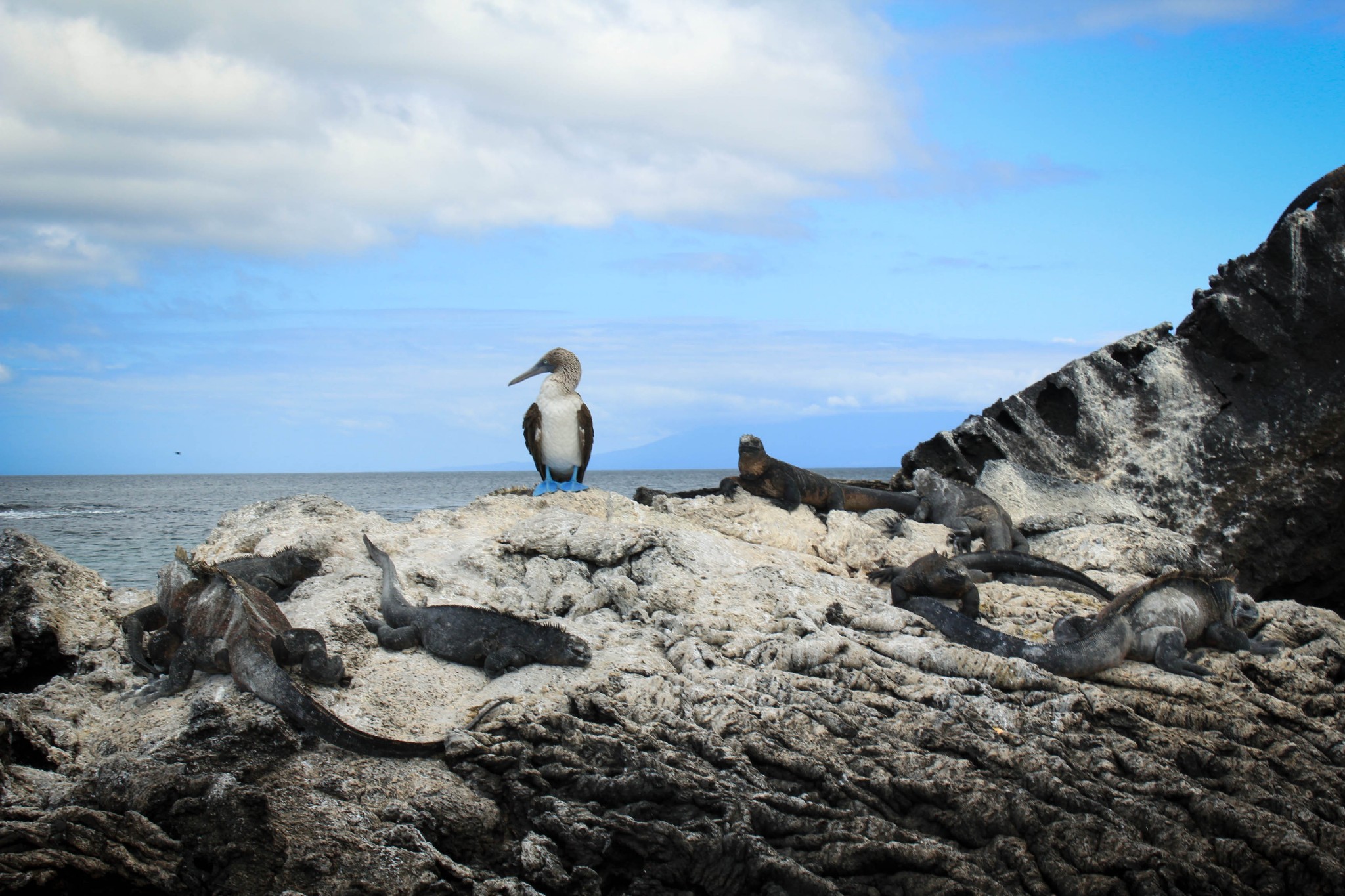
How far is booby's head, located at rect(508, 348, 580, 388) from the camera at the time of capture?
32.4 feet

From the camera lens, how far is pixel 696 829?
4.28 meters

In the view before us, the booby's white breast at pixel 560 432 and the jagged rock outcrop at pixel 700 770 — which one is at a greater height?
the booby's white breast at pixel 560 432

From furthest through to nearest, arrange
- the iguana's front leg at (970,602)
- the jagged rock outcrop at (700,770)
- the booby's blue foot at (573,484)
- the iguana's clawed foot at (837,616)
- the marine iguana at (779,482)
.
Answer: the marine iguana at (779,482) < the booby's blue foot at (573,484) < the iguana's front leg at (970,602) < the iguana's clawed foot at (837,616) < the jagged rock outcrop at (700,770)

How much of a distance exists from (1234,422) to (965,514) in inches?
156

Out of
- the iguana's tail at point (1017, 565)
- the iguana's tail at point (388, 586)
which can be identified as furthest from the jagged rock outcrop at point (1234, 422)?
the iguana's tail at point (388, 586)

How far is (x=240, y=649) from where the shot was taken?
511 centimetres

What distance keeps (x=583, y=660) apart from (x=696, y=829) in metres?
1.61

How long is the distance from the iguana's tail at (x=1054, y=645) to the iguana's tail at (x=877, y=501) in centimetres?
442

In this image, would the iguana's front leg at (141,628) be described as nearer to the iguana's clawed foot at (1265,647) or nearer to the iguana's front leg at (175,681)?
the iguana's front leg at (175,681)

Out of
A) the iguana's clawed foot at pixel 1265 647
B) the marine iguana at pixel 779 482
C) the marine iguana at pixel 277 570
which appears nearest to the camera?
the iguana's clawed foot at pixel 1265 647

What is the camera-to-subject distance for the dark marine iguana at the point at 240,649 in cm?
465

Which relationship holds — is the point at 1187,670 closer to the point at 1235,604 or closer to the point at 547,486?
the point at 1235,604

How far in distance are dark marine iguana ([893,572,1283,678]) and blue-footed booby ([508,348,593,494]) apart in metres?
3.65

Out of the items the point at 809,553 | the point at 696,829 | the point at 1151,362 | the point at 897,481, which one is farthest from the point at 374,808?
the point at 1151,362
